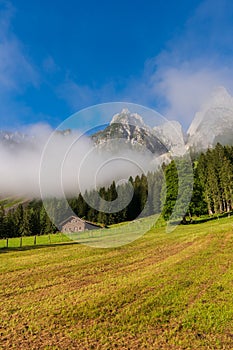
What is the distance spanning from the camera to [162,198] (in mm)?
19203

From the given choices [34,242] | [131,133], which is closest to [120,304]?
[131,133]

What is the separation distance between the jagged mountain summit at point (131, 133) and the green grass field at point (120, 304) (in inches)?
321

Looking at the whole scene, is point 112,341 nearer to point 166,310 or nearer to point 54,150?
point 166,310

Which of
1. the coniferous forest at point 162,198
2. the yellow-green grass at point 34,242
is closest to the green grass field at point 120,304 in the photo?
the coniferous forest at point 162,198

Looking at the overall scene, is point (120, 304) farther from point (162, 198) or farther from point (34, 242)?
point (34, 242)

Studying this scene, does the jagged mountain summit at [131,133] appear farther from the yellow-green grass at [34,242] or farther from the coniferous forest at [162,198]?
the yellow-green grass at [34,242]

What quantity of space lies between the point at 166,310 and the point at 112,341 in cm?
335

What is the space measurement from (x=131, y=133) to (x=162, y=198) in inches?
236

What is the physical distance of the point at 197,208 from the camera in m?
50.8

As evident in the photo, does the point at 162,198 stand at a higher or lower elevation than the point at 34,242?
higher

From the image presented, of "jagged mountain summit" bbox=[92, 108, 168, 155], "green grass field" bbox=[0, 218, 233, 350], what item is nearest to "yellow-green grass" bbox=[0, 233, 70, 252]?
"green grass field" bbox=[0, 218, 233, 350]

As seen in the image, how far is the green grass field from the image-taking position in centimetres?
916

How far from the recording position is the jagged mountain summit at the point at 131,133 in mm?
Answer: 14992

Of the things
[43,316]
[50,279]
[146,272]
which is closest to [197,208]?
[146,272]
